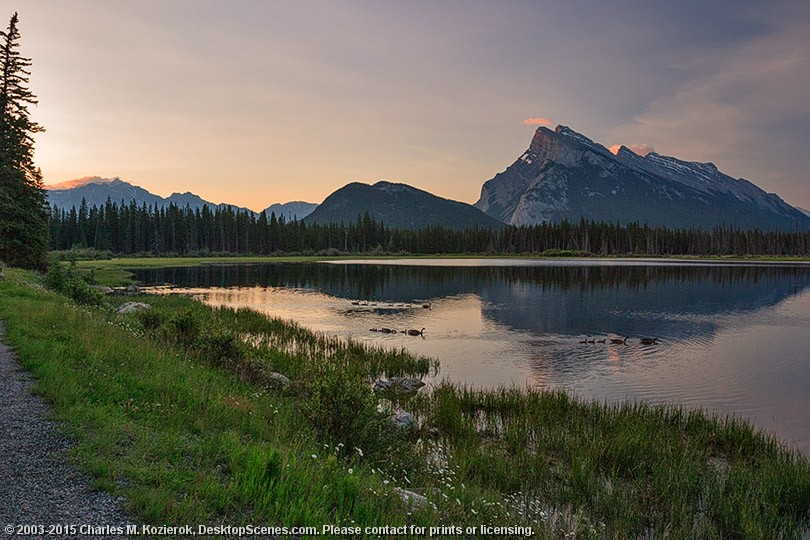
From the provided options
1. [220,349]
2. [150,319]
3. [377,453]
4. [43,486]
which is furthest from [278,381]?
[150,319]

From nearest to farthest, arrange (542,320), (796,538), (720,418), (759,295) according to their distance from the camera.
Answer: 1. (796,538)
2. (720,418)
3. (542,320)
4. (759,295)

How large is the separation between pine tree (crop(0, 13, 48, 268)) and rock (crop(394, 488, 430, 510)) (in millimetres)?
47735

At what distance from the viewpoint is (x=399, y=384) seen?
20453 mm

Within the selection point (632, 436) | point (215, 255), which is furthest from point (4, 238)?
point (215, 255)

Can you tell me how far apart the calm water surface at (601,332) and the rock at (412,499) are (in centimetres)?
1314

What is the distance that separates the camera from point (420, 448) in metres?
13.4

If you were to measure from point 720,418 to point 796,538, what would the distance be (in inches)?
344

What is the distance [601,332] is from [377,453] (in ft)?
95.2

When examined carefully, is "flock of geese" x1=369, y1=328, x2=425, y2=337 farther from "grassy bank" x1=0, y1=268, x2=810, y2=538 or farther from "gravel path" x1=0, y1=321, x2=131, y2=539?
"gravel path" x1=0, y1=321, x2=131, y2=539

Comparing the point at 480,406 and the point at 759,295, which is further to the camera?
the point at 759,295

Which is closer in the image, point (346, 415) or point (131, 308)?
point (346, 415)

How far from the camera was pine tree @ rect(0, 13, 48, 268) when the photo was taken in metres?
42.3

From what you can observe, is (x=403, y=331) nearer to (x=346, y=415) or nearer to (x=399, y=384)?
(x=399, y=384)

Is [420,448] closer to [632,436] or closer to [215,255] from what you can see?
[632,436]
